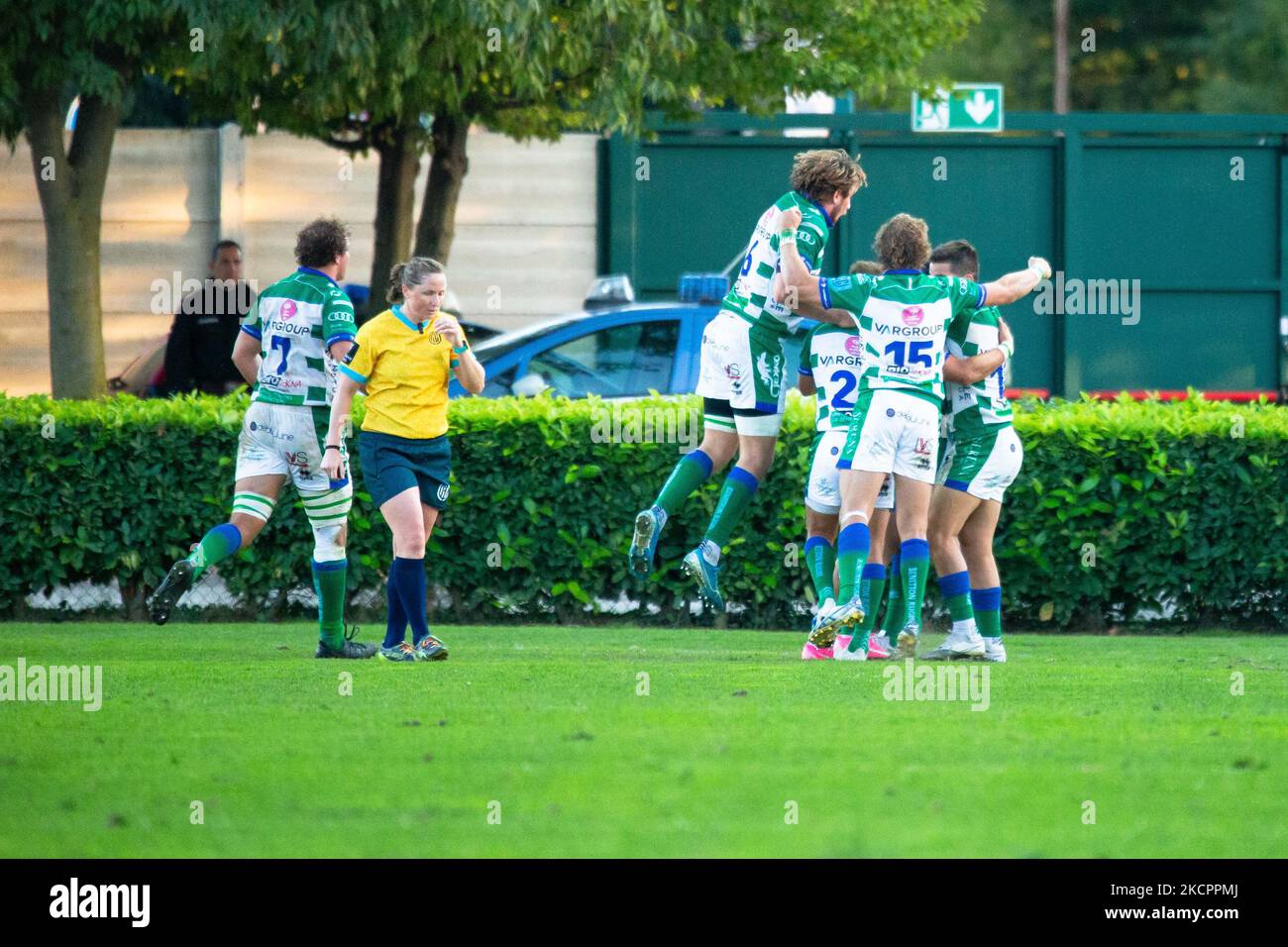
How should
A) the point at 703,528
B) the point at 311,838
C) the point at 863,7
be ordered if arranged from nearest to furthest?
the point at 311,838 → the point at 703,528 → the point at 863,7

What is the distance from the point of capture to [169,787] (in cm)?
582

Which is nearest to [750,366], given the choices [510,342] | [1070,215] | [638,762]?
[638,762]

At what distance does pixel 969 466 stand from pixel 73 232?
7.30 meters

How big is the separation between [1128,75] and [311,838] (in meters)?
46.2

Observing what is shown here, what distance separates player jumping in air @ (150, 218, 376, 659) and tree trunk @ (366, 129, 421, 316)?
745 centimetres

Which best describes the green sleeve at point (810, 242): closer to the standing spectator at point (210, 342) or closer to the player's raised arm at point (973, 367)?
the player's raised arm at point (973, 367)

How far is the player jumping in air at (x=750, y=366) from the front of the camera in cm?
901

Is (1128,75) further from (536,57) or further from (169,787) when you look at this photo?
(169,787)

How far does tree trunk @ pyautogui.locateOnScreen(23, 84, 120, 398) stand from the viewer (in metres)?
13.7

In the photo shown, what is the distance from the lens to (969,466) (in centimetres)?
921

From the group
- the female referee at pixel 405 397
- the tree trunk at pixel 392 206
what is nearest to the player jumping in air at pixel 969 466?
the female referee at pixel 405 397

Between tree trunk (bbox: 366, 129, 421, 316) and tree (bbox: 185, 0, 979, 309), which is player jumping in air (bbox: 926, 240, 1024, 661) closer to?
tree (bbox: 185, 0, 979, 309)

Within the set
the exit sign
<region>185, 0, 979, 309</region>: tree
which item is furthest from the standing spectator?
the exit sign
